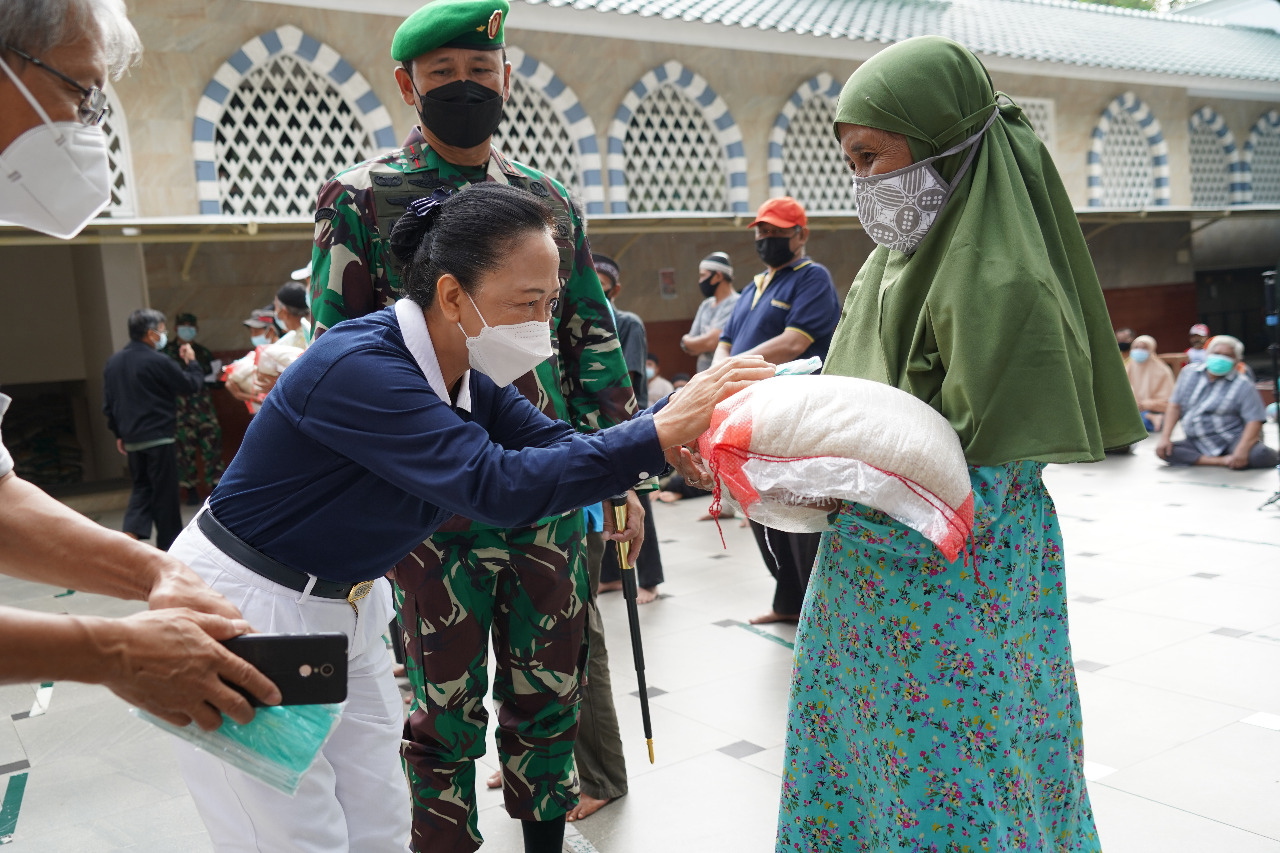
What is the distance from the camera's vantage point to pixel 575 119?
10.8 meters

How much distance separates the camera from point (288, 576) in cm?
159

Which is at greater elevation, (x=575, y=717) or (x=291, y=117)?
(x=291, y=117)

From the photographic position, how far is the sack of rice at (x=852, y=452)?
149 cm

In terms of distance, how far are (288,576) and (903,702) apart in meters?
1.03

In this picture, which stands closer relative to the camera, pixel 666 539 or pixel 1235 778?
pixel 1235 778

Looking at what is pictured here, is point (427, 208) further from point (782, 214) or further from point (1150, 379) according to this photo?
point (1150, 379)

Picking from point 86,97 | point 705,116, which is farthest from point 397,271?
point 705,116

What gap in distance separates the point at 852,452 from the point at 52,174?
1.20m

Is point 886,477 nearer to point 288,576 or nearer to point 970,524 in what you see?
point 970,524

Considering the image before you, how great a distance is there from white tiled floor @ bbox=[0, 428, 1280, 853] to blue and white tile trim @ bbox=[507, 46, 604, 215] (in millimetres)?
6394

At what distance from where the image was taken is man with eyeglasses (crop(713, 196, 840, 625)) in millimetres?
4172

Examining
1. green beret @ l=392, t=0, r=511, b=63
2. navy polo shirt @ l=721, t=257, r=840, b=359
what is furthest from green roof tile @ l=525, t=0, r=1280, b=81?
green beret @ l=392, t=0, r=511, b=63

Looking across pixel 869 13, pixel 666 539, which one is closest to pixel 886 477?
pixel 666 539

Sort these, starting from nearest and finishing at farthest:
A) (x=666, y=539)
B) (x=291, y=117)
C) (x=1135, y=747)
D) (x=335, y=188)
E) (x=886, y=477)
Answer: (x=886, y=477)
(x=335, y=188)
(x=1135, y=747)
(x=666, y=539)
(x=291, y=117)
